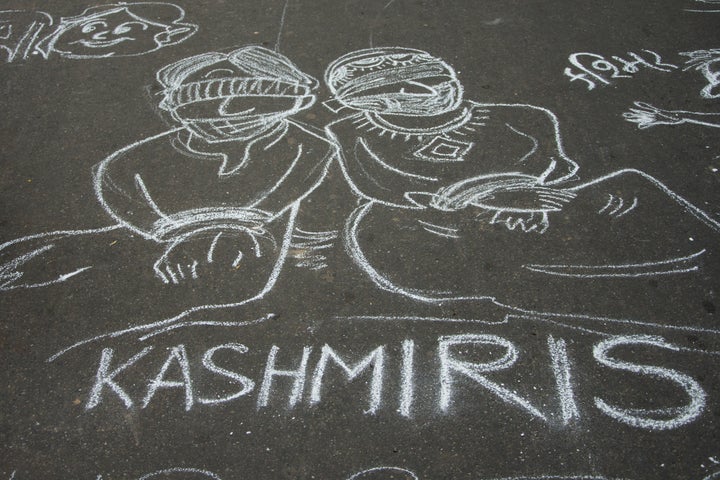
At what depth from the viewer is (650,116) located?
3727 mm

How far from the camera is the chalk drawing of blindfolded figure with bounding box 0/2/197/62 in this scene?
4664 mm

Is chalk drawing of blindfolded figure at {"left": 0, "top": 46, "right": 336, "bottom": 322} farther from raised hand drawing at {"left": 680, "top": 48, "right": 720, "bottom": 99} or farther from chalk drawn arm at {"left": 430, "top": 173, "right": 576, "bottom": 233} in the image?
raised hand drawing at {"left": 680, "top": 48, "right": 720, "bottom": 99}

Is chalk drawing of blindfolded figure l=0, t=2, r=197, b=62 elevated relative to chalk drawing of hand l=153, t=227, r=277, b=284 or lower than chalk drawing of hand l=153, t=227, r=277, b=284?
elevated

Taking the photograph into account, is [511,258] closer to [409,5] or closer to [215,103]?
[215,103]

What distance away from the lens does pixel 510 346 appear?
258 centimetres

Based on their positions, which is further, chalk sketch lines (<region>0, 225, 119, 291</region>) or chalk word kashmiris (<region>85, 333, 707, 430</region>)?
chalk sketch lines (<region>0, 225, 119, 291</region>)

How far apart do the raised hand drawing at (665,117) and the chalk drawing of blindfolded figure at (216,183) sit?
1945 millimetres

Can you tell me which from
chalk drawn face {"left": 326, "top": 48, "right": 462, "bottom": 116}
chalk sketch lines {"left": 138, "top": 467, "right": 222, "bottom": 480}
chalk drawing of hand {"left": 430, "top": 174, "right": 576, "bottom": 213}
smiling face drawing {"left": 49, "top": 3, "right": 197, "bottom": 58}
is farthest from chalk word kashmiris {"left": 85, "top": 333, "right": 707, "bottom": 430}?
smiling face drawing {"left": 49, "top": 3, "right": 197, "bottom": 58}

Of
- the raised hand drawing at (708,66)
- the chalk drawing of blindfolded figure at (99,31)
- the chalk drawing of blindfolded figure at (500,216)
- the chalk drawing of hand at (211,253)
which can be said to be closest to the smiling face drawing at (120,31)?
the chalk drawing of blindfolded figure at (99,31)

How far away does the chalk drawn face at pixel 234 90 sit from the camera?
3.86 metres

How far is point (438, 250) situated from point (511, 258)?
366 millimetres

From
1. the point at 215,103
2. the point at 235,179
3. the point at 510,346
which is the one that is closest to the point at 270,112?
the point at 215,103

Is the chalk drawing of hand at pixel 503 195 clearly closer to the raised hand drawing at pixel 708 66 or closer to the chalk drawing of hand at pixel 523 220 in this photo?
the chalk drawing of hand at pixel 523 220

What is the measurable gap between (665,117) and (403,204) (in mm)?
1848
